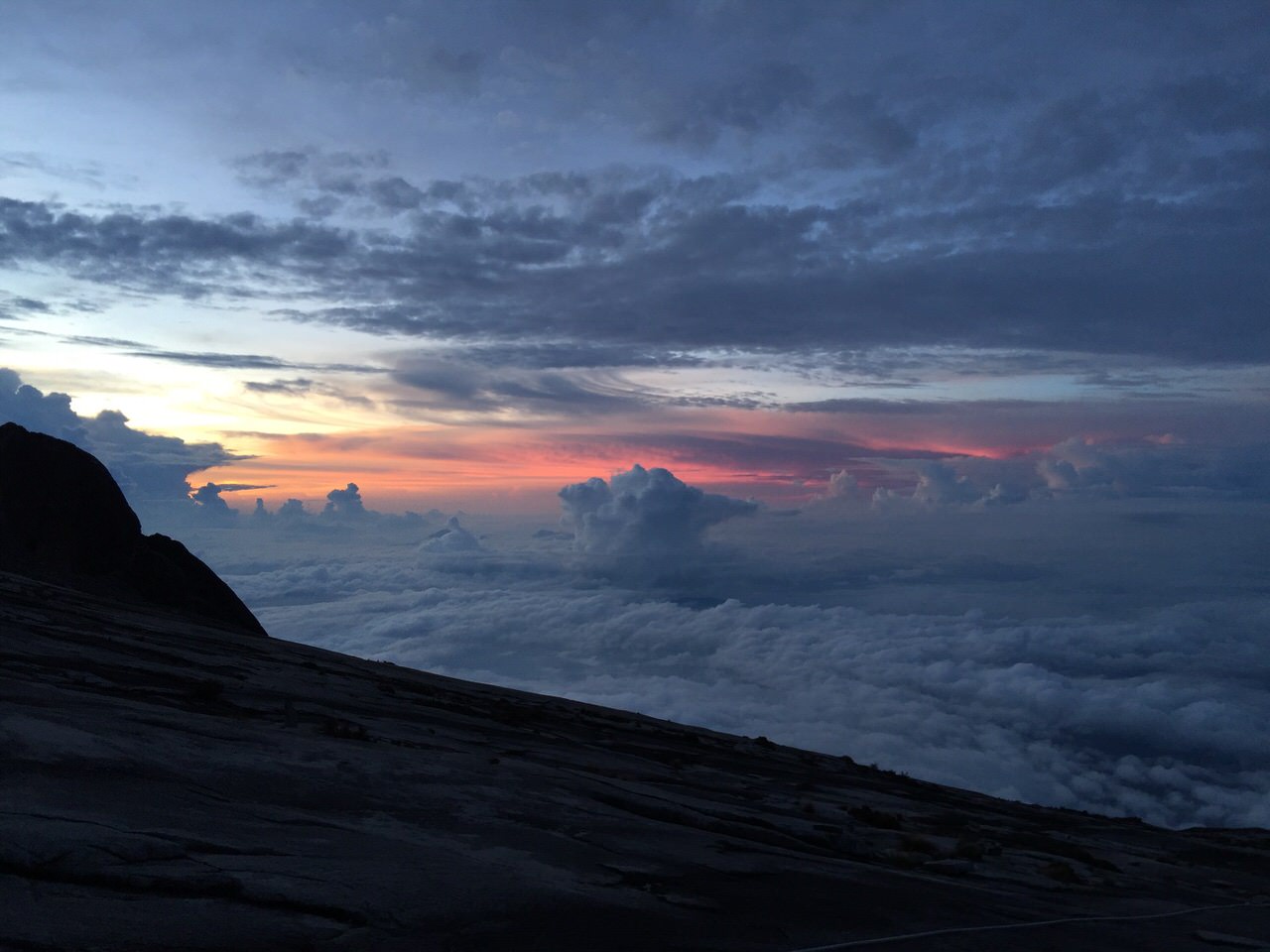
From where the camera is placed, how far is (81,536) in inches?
2741

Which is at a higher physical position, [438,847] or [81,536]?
[81,536]

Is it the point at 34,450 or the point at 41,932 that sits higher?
the point at 34,450

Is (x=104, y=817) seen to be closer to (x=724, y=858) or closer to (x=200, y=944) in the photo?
(x=200, y=944)

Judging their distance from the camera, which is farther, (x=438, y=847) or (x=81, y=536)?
(x=81, y=536)

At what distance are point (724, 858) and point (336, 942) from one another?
28.8ft

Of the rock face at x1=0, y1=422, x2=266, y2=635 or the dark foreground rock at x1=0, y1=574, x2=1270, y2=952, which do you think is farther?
the rock face at x1=0, y1=422, x2=266, y2=635

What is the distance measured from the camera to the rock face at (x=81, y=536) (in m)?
67.4

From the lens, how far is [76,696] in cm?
1875

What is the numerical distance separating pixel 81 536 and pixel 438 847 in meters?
71.7

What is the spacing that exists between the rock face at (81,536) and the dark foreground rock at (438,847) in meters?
42.3

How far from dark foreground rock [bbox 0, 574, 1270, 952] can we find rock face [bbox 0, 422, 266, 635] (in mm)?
42259

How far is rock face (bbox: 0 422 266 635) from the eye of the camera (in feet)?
221

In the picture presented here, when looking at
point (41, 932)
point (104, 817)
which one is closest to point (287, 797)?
point (104, 817)

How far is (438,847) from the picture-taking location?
1363 centimetres
